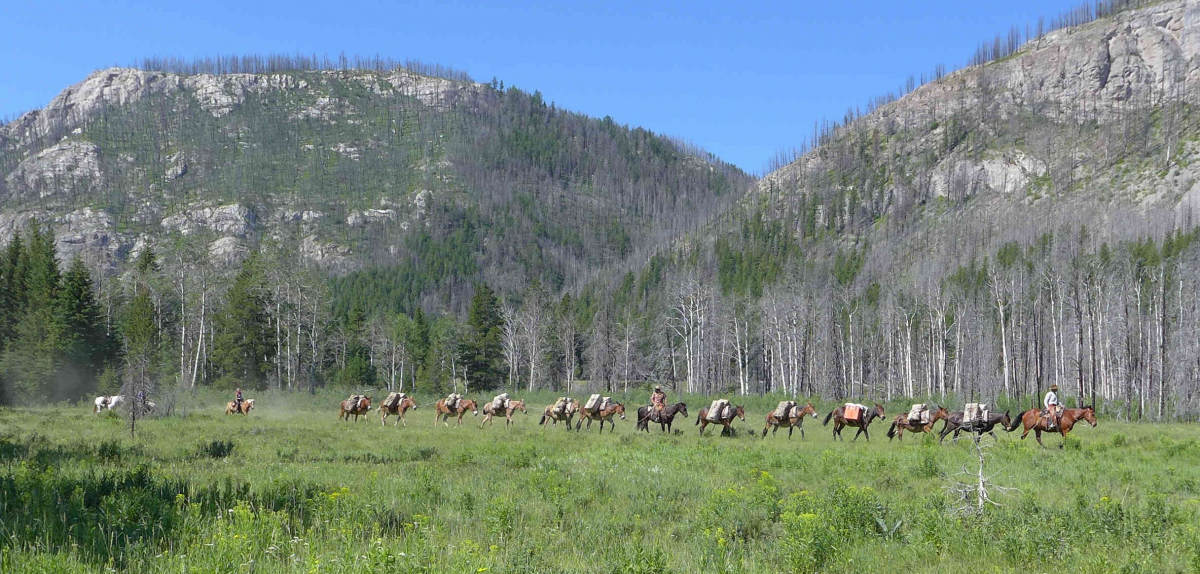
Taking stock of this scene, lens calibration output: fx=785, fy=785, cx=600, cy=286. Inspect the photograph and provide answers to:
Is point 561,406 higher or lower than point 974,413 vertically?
lower

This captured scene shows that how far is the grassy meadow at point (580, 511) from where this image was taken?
927cm

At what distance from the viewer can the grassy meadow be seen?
365 inches

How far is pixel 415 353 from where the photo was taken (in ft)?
280

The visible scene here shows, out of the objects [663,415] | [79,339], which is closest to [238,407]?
[79,339]

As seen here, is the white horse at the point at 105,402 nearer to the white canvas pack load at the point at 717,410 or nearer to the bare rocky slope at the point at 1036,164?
the white canvas pack load at the point at 717,410

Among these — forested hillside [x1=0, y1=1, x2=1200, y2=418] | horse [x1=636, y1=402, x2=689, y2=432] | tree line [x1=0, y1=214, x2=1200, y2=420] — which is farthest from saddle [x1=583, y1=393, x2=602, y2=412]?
forested hillside [x1=0, y1=1, x2=1200, y2=418]

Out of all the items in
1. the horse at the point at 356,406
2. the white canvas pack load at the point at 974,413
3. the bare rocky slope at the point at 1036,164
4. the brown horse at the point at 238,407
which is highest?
the bare rocky slope at the point at 1036,164

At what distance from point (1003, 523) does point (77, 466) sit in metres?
17.2

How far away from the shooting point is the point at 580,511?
1340 centimetres

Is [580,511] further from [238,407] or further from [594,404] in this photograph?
[238,407]

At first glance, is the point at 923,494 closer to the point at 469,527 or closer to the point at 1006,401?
the point at 469,527

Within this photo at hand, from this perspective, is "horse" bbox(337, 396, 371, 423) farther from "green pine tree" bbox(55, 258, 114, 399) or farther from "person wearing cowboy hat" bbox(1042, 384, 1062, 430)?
"green pine tree" bbox(55, 258, 114, 399)

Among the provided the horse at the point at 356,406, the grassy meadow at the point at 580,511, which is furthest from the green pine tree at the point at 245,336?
the grassy meadow at the point at 580,511

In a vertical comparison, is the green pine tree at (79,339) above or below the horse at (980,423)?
above
